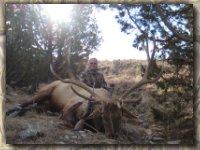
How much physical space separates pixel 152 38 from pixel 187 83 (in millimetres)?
444

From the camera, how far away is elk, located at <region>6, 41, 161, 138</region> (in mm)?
4797

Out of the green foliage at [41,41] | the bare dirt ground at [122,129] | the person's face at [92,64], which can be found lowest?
the bare dirt ground at [122,129]

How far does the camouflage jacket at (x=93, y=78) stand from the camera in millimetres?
4840

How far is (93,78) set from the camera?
4.85 meters

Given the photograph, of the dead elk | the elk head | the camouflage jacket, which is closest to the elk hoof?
the dead elk

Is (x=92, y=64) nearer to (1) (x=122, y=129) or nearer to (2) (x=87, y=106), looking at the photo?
(2) (x=87, y=106)

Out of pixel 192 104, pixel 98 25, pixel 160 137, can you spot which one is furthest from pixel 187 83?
pixel 98 25

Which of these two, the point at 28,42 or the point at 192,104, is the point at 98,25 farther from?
the point at 192,104

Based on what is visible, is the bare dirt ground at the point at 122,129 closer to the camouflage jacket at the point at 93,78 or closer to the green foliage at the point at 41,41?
the camouflage jacket at the point at 93,78

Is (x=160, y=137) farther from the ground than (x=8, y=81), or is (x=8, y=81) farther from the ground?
(x=8, y=81)

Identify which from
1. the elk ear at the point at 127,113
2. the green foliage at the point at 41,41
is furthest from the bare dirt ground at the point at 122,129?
the green foliage at the point at 41,41

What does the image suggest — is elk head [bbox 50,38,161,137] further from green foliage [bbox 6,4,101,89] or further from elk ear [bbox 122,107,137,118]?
green foliage [bbox 6,4,101,89]

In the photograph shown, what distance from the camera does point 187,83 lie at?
484 centimetres

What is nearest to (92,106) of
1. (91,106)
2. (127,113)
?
(91,106)
